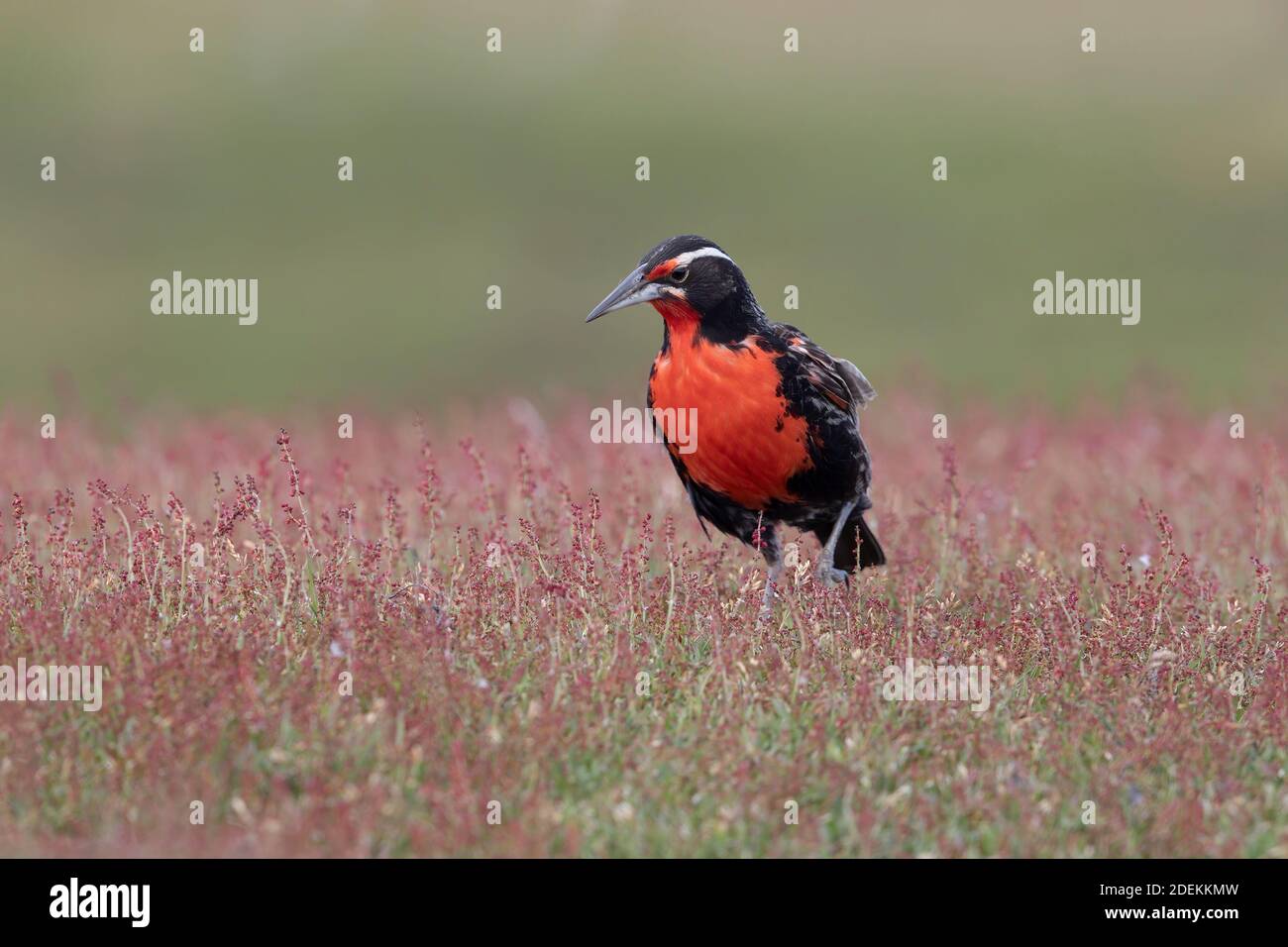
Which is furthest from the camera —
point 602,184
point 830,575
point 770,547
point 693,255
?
point 602,184

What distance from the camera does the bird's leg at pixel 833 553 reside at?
9.70 meters

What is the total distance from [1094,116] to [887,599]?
3391 centimetres

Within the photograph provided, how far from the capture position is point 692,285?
30.6 ft

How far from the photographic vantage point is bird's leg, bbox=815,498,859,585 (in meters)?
9.70

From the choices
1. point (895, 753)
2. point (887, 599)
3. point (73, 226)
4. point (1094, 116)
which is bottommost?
point (895, 753)

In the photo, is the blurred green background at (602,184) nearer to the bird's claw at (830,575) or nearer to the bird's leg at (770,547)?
the bird's leg at (770,547)

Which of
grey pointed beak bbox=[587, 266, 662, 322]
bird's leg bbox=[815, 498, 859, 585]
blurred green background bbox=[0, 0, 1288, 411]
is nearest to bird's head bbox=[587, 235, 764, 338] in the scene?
grey pointed beak bbox=[587, 266, 662, 322]

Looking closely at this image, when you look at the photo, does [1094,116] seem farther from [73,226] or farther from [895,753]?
[895,753]

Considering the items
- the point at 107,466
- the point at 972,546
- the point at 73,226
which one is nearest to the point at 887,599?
the point at 972,546

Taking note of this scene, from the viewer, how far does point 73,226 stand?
37.0 m

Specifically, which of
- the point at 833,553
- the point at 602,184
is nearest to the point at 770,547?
the point at 833,553

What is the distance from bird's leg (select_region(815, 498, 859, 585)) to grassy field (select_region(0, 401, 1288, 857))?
0.40m

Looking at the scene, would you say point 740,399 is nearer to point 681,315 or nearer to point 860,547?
point 681,315

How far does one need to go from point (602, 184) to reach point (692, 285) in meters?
29.1
